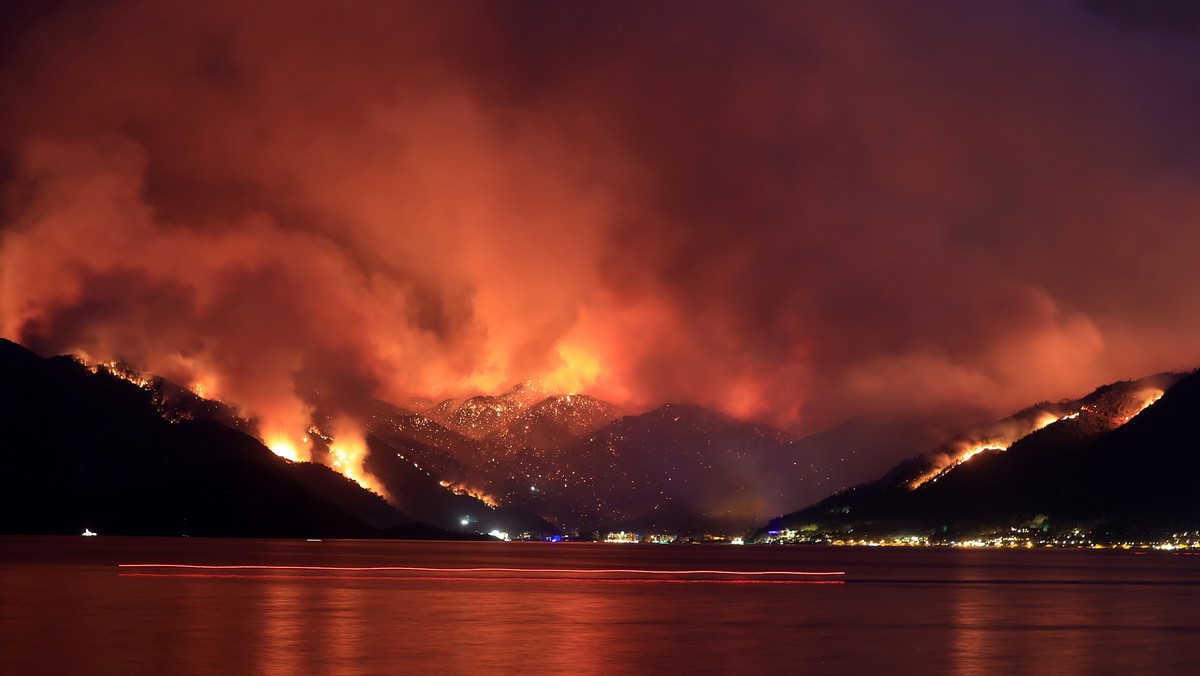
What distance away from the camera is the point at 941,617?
6353 cm

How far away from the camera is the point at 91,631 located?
159 feet

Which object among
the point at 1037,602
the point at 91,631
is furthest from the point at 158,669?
the point at 1037,602

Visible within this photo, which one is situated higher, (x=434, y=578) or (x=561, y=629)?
(x=434, y=578)

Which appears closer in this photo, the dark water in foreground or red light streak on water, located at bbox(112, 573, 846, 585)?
the dark water in foreground

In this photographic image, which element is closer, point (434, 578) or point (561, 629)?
point (561, 629)

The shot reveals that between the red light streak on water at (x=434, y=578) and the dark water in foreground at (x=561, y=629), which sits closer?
the dark water in foreground at (x=561, y=629)

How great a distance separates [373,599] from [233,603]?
7686 millimetres

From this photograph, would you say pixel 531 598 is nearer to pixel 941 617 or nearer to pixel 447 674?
pixel 941 617

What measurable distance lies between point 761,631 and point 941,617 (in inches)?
541

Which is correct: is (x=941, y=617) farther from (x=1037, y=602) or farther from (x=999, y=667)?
(x=999, y=667)

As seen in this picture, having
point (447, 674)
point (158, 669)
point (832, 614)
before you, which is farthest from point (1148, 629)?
point (158, 669)

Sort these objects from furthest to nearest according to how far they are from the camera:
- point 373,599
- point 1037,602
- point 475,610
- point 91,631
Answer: point 1037,602
point 373,599
point 475,610
point 91,631

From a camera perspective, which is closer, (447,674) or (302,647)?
(447,674)

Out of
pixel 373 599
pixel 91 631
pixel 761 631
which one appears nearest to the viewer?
pixel 91 631
